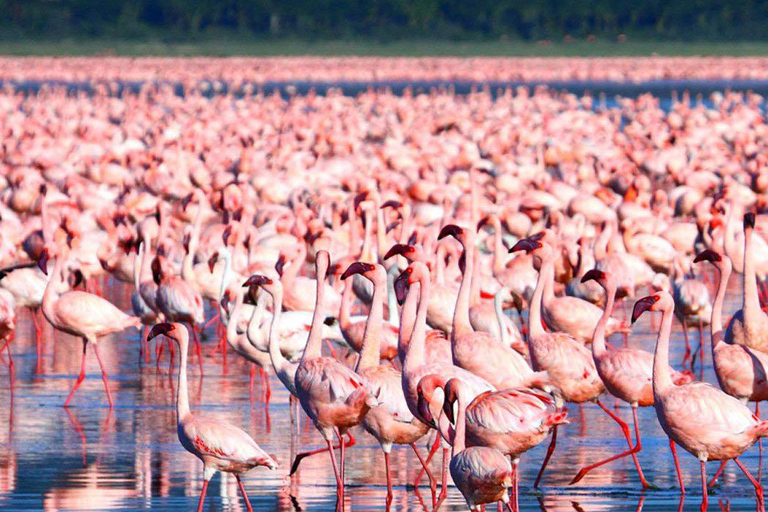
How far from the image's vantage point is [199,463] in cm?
880

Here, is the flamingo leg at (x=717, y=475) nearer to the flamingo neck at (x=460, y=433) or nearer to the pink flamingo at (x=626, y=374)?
the pink flamingo at (x=626, y=374)

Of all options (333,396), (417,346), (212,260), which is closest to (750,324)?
(417,346)

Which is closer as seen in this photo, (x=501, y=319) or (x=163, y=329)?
(x=163, y=329)

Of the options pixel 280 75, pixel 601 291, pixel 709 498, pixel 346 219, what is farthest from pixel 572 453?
pixel 280 75

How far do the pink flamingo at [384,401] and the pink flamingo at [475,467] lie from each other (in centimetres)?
88

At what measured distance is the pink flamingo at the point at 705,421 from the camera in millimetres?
7621

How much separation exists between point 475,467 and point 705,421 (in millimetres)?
1436

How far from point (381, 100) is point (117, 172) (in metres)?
20.8

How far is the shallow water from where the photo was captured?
8.00m

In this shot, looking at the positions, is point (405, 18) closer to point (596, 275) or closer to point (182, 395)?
point (596, 275)

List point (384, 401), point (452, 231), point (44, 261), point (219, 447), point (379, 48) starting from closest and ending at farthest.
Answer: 1. point (219, 447)
2. point (384, 401)
3. point (452, 231)
4. point (44, 261)
5. point (379, 48)

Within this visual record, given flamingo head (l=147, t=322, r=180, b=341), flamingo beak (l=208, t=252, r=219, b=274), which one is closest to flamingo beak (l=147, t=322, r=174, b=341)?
flamingo head (l=147, t=322, r=180, b=341)

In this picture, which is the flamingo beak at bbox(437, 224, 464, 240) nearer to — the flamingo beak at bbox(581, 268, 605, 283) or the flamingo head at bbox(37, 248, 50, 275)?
the flamingo beak at bbox(581, 268, 605, 283)

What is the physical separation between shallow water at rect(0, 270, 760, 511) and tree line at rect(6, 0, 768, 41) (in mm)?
110815
